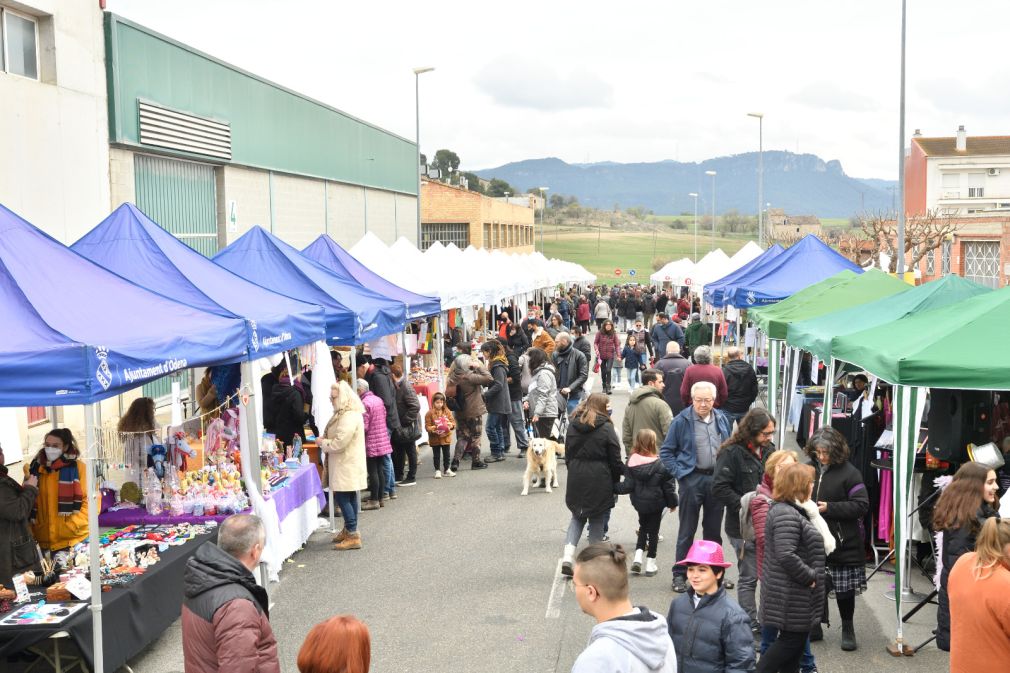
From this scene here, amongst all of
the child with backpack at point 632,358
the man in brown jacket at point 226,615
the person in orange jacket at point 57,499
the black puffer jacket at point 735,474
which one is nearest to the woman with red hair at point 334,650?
the man in brown jacket at point 226,615

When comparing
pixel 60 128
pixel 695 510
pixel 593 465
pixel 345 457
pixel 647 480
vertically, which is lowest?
pixel 695 510

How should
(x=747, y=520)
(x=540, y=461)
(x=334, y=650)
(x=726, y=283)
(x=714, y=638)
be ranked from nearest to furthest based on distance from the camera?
(x=334, y=650)
(x=714, y=638)
(x=747, y=520)
(x=540, y=461)
(x=726, y=283)

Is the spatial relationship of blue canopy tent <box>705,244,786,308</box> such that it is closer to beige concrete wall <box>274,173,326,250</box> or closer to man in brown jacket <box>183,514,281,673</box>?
beige concrete wall <box>274,173,326,250</box>

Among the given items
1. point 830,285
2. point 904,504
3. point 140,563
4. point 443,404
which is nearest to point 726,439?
point 904,504

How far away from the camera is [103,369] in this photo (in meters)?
6.28

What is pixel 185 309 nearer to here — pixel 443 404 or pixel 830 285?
pixel 443 404

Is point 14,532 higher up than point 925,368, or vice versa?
point 925,368

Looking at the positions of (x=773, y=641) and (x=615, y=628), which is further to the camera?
(x=773, y=641)

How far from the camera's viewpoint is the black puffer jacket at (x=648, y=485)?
8750 mm

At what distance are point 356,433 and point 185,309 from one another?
281cm

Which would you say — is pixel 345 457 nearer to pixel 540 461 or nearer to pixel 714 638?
pixel 540 461

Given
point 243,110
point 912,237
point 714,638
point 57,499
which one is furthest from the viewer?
point 912,237

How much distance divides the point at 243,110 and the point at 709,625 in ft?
70.5

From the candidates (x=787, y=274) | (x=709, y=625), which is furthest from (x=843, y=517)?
(x=787, y=274)
